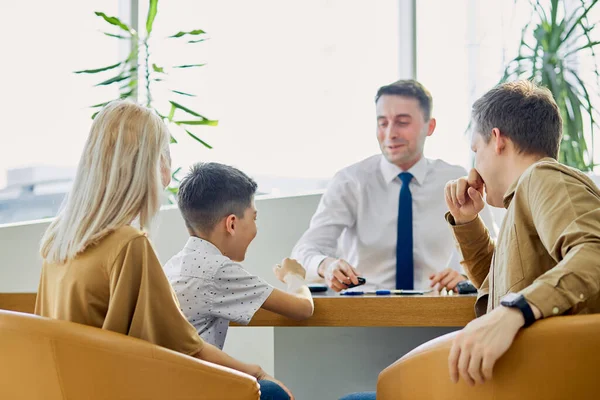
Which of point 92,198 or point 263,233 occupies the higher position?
point 92,198

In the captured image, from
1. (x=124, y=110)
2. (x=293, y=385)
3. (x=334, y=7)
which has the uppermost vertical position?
(x=334, y=7)

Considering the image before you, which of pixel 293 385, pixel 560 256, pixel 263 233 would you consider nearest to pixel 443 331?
pixel 293 385

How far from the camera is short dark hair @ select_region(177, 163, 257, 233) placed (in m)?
2.29

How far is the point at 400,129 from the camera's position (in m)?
3.60

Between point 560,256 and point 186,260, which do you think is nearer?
point 560,256

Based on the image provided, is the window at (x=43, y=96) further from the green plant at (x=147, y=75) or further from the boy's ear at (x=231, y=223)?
the boy's ear at (x=231, y=223)

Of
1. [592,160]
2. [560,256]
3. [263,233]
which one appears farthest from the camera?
[592,160]

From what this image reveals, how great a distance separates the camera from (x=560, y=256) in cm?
142

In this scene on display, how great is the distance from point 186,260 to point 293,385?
Answer: 30.7 inches

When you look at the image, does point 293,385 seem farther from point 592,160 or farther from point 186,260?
point 592,160

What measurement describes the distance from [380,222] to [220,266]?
158 cm

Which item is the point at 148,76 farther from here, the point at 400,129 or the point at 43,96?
the point at 400,129

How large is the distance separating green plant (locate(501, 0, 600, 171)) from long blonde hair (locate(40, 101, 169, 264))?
9.96 feet

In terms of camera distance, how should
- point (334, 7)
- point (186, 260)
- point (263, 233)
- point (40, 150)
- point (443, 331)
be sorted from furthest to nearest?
point (334, 7)
point (263, 233)
point (40, 150)
point (443, 331)
point (186, 260)
